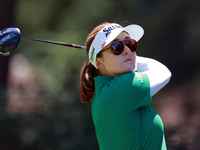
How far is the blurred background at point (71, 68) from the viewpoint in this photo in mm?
3523

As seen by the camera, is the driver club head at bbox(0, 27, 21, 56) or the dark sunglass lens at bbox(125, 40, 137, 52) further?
the driver club head at bbox(0, 27, 21, 56)

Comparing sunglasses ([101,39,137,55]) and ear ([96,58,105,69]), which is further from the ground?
sunglasses ([101,39,137,55])

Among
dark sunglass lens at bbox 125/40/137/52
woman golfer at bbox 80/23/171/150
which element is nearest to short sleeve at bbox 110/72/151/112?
woman golfer at bbox 80/23/171/150

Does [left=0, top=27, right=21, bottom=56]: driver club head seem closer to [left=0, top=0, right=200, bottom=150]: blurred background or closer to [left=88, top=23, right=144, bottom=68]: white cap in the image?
[left=88, top=23, right=144, bottom=68]: white cap

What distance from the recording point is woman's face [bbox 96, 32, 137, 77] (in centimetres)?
158

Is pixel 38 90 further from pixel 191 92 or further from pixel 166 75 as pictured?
pixel 166 75

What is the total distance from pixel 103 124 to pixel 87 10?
233 centimetres

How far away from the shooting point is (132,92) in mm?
1424

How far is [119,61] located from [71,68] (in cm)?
209

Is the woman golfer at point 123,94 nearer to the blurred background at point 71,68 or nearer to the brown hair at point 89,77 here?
the brown hair at point 89,77

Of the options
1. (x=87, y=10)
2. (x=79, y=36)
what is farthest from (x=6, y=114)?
(x=87, y=10)

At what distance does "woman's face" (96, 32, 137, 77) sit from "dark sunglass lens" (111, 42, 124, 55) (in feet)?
0.07

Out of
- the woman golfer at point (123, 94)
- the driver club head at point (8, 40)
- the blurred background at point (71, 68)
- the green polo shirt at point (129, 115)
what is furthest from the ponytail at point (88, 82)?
the blurred background at point (71, 68)

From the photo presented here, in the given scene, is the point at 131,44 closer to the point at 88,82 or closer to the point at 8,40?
the point at 88,82
